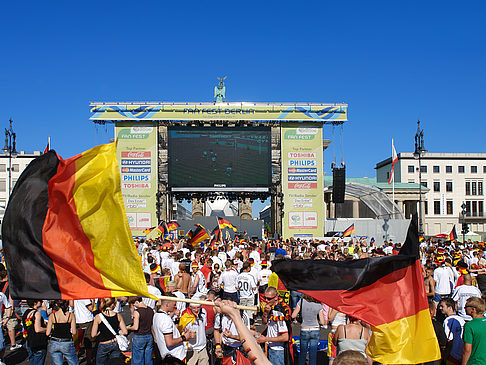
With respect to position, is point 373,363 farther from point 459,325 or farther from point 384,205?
point 384,205

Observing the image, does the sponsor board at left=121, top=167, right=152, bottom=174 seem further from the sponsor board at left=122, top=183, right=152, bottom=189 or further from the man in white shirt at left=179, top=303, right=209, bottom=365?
the man in white shirt at left=179, top=303, right=209, bottom=365

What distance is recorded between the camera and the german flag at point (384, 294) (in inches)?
190

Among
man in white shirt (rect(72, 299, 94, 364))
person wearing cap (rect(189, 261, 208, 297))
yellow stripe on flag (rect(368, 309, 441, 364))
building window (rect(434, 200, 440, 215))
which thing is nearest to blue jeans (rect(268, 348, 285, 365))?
yellow stripe on flag (rect(368, 309, 441, 364))

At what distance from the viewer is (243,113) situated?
42.3 meters

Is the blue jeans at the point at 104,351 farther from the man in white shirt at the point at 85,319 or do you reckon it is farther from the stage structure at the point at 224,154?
the stage structure at the point at 224,154

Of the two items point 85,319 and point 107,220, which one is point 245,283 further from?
point 107,220

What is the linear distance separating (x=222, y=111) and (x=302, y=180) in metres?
9.17

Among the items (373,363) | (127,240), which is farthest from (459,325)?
(127,240)

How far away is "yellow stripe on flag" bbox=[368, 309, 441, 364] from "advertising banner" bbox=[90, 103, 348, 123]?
37789 mm

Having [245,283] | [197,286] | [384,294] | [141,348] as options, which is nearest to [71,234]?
[141,348]

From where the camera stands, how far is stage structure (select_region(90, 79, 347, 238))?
40.8 meters

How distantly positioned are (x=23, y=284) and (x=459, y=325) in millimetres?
5386

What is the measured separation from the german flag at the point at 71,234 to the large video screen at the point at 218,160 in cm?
3535

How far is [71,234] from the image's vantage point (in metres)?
5.29
